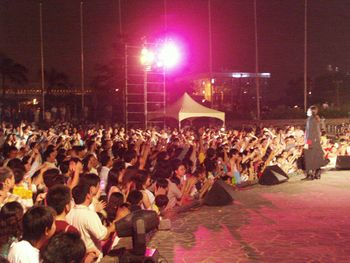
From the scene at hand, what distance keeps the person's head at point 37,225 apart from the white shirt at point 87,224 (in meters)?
1.37

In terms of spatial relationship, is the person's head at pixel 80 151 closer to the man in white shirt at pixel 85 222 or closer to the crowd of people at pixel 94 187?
the crowd of people at pixel 94 187

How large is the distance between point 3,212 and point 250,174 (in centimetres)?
1068

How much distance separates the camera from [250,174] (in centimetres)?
1465

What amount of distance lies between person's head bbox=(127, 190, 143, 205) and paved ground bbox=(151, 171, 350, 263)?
2.95 ft

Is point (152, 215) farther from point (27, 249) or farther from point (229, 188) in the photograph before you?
point (229, 188)

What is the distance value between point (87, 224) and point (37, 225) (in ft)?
4.89

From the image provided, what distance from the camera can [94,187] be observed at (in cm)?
607

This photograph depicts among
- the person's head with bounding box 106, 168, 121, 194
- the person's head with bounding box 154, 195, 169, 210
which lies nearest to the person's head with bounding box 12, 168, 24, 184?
the person's head with bounding box 106, 168, 121, 194

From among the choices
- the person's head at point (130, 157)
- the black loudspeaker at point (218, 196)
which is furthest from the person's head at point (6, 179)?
the black loudspeaker at point (218, 196)

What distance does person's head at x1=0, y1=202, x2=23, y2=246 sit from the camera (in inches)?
178

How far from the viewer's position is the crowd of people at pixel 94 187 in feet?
13.7

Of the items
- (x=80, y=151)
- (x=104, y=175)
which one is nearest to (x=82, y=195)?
(x=104, y=175)

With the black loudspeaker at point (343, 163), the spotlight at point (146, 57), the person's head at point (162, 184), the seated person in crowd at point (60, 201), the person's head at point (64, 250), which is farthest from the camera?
the spotlight at point (146, 57)

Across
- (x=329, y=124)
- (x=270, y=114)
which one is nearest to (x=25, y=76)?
(x=270, y=114)
